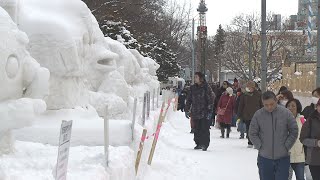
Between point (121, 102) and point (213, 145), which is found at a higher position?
point (121, 102)

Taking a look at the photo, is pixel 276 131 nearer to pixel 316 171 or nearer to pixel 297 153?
pixel 316 171

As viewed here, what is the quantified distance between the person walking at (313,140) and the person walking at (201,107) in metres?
6.08

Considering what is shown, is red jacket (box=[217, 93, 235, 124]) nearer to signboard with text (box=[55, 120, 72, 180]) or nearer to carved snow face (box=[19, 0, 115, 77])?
carved snow face (box=[19, 0, 115, 77])

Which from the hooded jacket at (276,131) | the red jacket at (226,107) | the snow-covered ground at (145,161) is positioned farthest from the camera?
the red jacket at (226,107)

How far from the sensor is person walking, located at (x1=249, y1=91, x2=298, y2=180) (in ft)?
23.7

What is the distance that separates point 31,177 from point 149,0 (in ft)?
93.7

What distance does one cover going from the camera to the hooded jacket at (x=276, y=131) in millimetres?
7211

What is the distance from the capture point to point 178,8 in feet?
192

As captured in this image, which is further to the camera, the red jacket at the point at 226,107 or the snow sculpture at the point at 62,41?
the red jacket at the point at 226,107

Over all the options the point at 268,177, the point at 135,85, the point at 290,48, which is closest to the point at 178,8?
the point at 290,48

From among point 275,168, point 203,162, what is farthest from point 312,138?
point 203,162

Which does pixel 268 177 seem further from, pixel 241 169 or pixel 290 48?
pixel 290 48

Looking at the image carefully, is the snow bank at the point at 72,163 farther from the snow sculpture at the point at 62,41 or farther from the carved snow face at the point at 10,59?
the snow sculpture at the point at 62,41

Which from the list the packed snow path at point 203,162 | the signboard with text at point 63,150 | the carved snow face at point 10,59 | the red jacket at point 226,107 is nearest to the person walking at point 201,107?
the packed snow path at point 203,162
